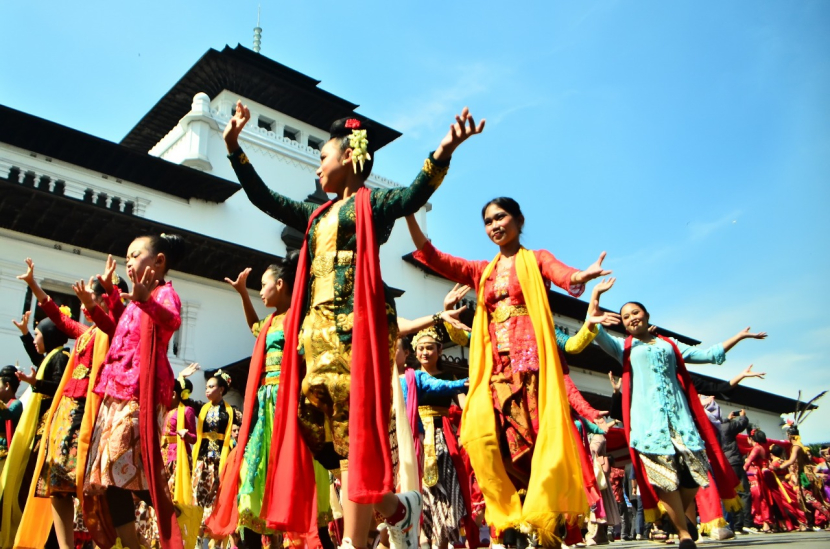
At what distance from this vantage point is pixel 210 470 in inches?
301

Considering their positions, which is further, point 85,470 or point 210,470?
point 210,470

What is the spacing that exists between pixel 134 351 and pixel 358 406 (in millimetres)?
1796

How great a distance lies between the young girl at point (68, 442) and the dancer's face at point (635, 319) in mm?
3656

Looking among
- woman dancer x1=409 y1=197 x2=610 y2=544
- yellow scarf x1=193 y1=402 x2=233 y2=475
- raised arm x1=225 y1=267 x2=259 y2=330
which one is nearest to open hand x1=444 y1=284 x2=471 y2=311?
woman dancer x1=409 y1=197 x2=610 y2=544

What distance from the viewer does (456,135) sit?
2.96m

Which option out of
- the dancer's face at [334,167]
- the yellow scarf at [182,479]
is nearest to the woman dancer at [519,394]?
the dancer's face at [334,167]

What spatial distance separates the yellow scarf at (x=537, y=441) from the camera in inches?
134

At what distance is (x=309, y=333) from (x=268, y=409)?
1726 millimetres

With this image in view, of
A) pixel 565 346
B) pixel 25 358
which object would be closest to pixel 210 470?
pixel 565 346

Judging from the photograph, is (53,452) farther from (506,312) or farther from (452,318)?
(506,312)

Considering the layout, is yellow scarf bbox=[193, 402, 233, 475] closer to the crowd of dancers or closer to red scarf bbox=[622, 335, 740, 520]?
the crowd of dancers

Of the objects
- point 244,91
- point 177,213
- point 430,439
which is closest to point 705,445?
point 430,439

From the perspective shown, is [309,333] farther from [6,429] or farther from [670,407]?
[6,429]

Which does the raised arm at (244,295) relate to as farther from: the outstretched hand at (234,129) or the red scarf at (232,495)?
the outstretched hand at (234,129)
